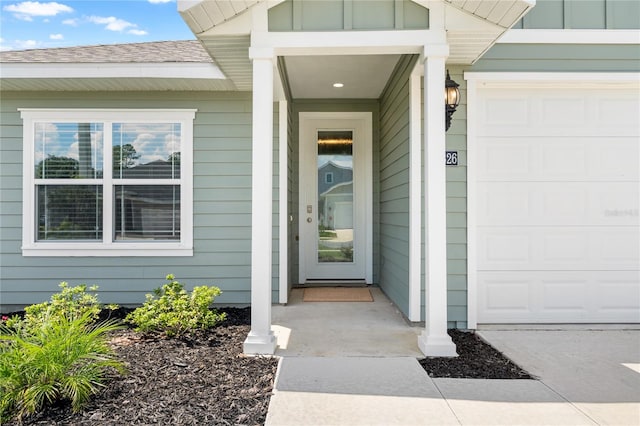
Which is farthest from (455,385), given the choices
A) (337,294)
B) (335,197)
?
(335,197)

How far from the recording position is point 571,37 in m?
3.78

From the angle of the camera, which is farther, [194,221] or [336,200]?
[336,200]

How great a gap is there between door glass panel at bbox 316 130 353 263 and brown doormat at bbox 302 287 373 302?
0.48 metres

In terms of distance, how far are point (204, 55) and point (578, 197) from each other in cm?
407

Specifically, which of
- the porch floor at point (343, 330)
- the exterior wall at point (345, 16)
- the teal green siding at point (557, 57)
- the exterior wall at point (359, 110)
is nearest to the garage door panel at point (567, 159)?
the teal green siding at point (557, 57)

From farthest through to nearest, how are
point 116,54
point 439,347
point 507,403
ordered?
point 116,54
point 439,347
point 507,403

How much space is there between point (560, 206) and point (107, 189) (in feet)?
15.4

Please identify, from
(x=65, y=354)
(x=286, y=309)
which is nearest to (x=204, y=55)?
(x=286, y=309)

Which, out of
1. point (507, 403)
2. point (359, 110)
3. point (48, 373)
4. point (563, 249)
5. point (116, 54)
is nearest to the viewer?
point (48, 373)

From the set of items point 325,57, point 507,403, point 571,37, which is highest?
point 571,37

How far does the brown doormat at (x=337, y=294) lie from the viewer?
4.85 meters

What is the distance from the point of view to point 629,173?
3.88 metres

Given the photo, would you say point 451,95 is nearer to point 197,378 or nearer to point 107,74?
point 197,378

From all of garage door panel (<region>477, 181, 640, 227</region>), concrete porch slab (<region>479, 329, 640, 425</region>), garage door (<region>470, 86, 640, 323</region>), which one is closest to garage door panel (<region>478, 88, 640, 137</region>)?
garage door (<region>470, 86, 640, 323</region>)
